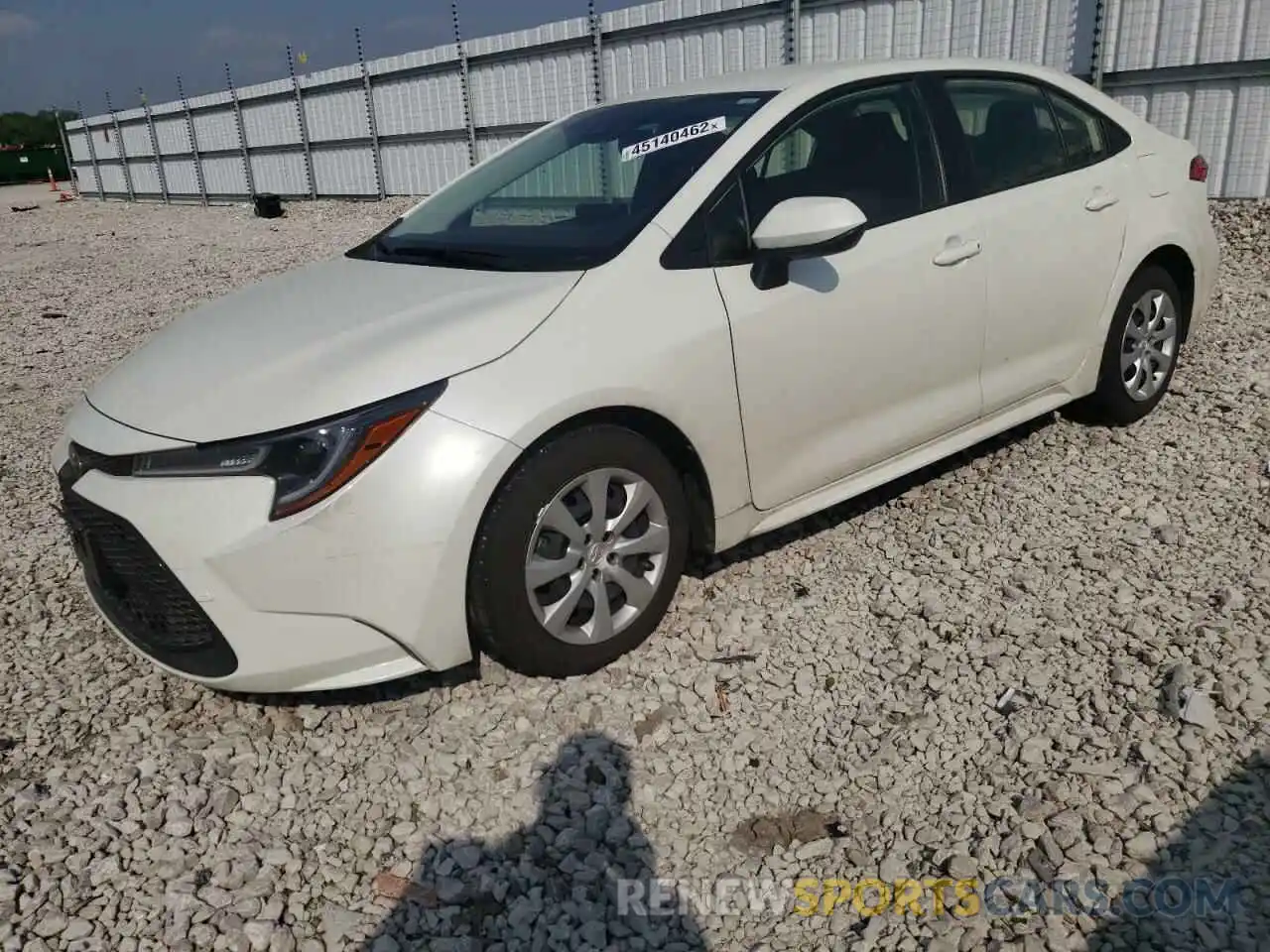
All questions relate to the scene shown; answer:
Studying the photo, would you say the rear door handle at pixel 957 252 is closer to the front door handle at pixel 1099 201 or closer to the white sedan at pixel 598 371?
the white sedan at pixel 598 371

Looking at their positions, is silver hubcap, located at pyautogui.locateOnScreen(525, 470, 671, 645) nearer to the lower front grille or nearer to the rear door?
the lower front grille

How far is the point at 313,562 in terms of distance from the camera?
240 centimetres

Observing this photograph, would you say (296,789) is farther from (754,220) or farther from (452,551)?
(754,220)

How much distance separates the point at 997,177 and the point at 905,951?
284 cm

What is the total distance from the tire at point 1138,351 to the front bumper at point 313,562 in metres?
3.00

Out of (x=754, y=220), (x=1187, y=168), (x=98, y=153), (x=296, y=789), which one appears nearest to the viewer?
(x=296, y=789)

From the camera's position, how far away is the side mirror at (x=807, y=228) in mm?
2861

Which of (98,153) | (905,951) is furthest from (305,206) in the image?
(905,951)

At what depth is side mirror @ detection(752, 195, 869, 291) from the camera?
2861 millimetres

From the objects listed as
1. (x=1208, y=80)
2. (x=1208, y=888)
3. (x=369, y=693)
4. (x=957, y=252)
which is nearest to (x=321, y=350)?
(x=369, y=693)

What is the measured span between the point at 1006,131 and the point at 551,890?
3295mm

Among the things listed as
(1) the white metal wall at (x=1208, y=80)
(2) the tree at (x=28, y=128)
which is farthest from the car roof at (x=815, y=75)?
(2) the tree at (x=28, y=128)

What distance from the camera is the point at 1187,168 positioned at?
176 inches

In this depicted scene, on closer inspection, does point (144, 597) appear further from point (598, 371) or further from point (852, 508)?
point (852, 508)
